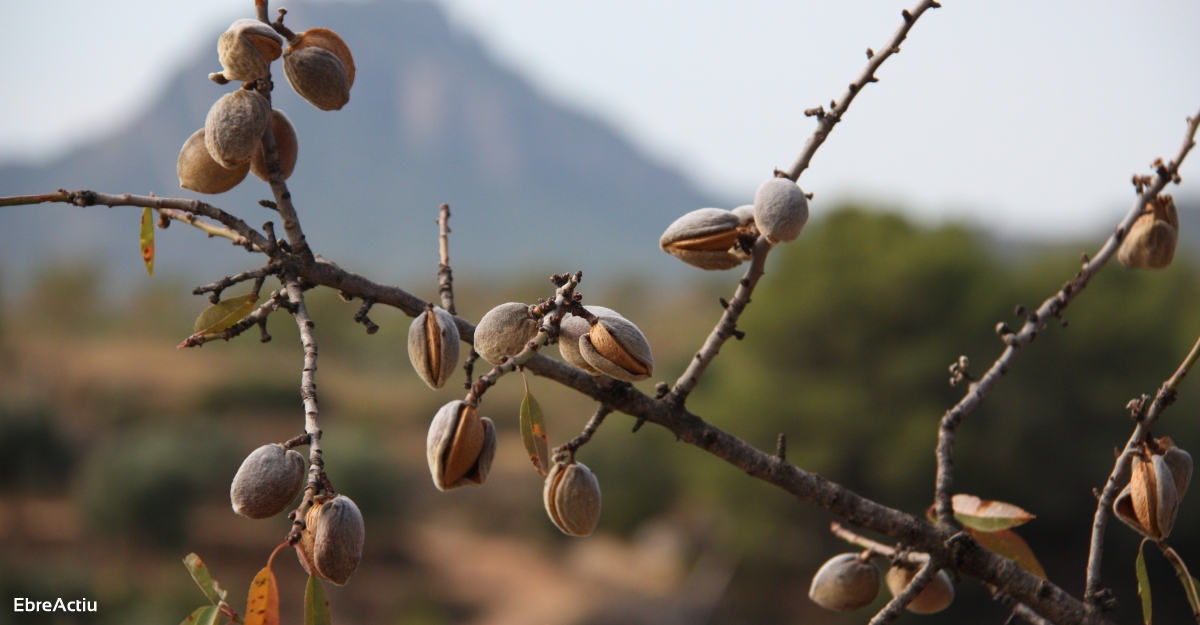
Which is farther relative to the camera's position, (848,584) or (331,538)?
(848,584)

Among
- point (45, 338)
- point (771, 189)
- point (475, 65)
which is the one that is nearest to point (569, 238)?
point (475, 65)

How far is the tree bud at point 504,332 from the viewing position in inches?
27.5

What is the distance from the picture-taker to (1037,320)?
96cm

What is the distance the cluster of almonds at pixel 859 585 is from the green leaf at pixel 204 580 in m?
0.70

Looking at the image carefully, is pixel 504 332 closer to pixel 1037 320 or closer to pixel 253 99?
pixel 253 99

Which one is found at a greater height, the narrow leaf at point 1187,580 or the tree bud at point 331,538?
the narrow leaf at point 1187,580

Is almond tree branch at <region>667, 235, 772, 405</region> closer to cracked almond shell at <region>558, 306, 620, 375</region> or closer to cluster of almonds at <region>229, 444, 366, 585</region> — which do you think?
cracked almond shell at <region>558, 306, 620, 375</region>

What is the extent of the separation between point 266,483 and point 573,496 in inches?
12.8

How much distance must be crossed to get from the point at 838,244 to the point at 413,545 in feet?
27.5

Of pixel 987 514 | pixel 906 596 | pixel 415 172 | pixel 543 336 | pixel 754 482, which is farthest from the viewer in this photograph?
pixel 415 172

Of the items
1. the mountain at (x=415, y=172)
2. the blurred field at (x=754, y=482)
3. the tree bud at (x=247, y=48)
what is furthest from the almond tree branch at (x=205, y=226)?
the mountain at (x=415, y=172)

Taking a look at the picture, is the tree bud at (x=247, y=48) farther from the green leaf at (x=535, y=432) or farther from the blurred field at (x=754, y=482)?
the blurred field at (x=754, y=482)

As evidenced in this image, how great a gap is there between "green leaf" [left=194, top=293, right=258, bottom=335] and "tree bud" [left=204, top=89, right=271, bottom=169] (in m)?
0.13

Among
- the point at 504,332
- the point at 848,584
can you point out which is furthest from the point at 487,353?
the point at 848,584
